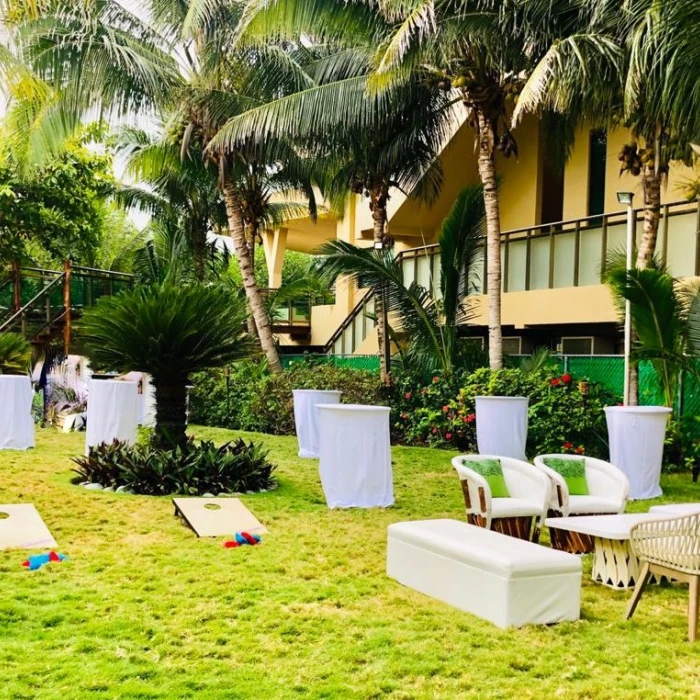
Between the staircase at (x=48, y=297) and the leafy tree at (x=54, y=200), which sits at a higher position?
the leafy tree at (x=54, y=200)

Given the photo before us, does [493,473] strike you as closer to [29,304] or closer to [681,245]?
[681,245]

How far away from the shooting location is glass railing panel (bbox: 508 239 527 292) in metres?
16.3

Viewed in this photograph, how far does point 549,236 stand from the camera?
15.7 meters

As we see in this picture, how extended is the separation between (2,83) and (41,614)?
16.1ft

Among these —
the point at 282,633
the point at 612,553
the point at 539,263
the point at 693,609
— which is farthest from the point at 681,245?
the point at 282,633

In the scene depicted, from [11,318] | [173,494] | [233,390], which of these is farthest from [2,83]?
[11,318]

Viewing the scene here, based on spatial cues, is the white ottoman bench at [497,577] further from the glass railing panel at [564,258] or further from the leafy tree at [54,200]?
the leafy tree at [54,200]

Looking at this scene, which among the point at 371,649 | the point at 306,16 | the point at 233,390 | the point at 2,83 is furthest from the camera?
the point at 233,390

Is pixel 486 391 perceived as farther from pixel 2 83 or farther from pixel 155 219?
pixel 155 219

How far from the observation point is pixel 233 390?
1778 centimetres

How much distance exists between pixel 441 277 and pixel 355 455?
655 centimetres

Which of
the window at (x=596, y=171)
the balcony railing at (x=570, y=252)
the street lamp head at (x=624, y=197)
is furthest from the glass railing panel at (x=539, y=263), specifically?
the street lamp head at (x=624, y=197)

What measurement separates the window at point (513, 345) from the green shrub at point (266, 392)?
3702mm

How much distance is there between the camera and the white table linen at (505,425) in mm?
11977
